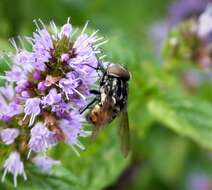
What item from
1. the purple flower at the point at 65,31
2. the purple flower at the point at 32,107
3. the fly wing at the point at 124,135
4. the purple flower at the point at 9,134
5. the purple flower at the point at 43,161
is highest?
the purple flower at the point at 65,31

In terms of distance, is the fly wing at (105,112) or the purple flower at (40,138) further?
the fly wing at (105,112)

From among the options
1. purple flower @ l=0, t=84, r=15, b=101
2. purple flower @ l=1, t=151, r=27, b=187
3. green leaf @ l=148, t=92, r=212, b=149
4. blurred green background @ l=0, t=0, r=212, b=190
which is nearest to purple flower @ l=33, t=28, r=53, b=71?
purple flower @ l=0, t=84, r=15, b=101

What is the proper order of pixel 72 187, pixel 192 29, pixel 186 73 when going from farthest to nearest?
pixel 186 73, pixel 192 29, pixel 72 187

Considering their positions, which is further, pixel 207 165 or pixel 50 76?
pixel 207 165

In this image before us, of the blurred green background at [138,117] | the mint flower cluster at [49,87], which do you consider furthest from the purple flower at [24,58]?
the blurred green background at [138,117]

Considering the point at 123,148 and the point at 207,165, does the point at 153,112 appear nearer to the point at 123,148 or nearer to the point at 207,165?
the point at 123,148

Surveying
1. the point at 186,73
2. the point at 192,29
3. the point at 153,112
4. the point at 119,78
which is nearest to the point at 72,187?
the point at 119,78

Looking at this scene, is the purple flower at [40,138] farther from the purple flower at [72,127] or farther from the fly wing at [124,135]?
the fly wing at [124,135]
